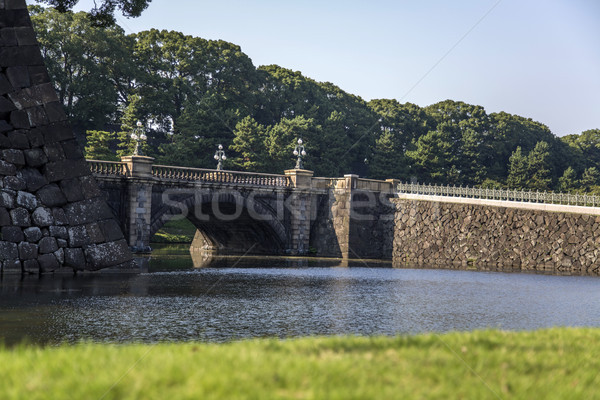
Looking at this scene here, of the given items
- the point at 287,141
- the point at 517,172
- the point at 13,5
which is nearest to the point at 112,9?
the point at 13,5

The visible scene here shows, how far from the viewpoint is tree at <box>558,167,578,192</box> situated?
7906 centimetres

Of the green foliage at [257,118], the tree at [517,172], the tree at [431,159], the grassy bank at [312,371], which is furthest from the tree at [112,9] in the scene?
the tree at [517,172]

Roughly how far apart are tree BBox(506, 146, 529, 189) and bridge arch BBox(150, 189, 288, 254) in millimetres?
39863

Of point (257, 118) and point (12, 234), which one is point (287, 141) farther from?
point (12, 234)

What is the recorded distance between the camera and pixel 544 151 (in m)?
82.6

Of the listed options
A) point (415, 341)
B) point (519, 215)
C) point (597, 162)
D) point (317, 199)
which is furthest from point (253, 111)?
point (415, 341)

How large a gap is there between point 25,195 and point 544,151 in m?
71.8

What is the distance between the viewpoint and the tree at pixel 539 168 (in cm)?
7920

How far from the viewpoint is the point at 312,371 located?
6.38m

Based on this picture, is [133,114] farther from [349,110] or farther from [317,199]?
[349,110]

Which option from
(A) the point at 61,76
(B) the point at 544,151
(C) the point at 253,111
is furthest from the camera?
(B) the point at 544,151

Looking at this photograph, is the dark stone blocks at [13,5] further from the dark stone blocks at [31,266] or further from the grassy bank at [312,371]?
the grassy bank at [312,371]

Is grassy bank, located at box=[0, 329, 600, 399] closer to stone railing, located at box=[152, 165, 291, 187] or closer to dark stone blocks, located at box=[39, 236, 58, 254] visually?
dark stone blocks, located at box=[39, 236, 58, 254]

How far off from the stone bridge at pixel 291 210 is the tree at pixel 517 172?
34914 millimetres
